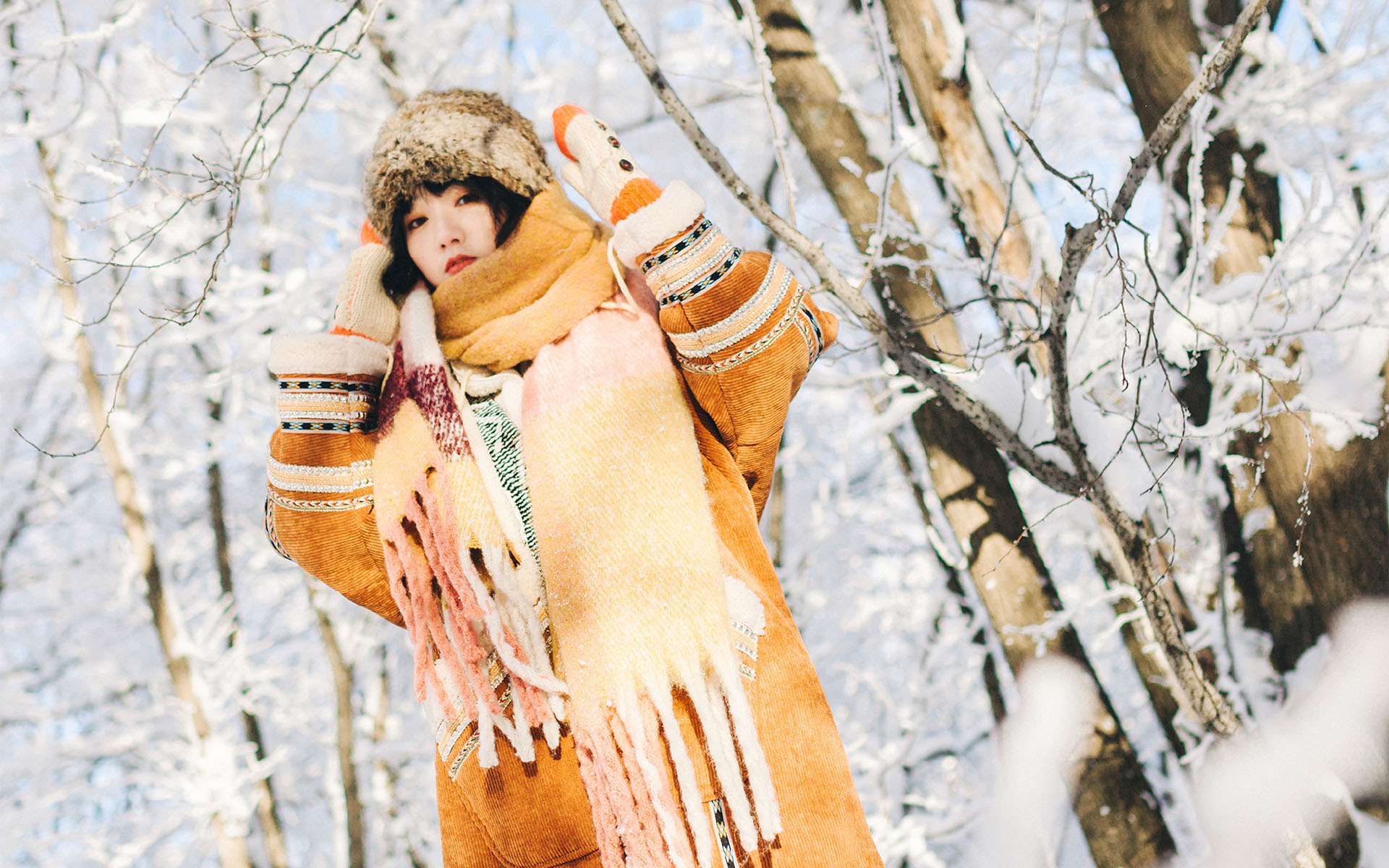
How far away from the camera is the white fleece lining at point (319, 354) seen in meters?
1.48

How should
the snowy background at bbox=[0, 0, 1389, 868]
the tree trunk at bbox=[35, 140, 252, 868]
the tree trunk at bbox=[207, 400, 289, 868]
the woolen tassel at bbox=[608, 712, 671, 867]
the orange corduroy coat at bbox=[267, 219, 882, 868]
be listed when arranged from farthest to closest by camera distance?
the tree trunk at bbox=[207, 400, 289, 868], the tree trunk at bbox=[35, 140, 252, 868], the snowy background at bbox=[0, 0, 1389, 868], the orange corduroy coat at bbox=[267, 219, 882, 868], the woolen tassel at bbox=[608, 712, 671, 867]

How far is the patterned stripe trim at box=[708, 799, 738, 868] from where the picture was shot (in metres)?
1.29

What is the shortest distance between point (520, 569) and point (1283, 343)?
2.15m

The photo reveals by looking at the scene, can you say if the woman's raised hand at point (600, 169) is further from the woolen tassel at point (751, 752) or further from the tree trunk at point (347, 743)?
the tree trunk at point (347, 743)

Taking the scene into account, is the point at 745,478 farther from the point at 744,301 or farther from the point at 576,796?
the point at 576,796

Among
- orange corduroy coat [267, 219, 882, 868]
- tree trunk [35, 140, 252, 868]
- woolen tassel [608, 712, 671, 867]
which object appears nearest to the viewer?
woolen tassel [608, 712, 671, 867]

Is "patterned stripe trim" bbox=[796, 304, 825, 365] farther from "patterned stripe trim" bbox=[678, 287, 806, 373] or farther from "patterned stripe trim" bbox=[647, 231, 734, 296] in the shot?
"patterned stripe trim" bbox=[647, 231, 734, 296]

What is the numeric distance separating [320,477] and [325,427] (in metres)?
0.08

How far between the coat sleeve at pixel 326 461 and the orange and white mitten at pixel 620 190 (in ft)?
1.55

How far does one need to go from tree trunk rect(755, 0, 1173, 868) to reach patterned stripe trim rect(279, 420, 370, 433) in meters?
1.71

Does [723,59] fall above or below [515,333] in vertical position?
above

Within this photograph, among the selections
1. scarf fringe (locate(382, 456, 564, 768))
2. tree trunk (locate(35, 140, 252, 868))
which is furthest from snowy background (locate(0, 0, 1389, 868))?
scarf fringe (locate(382, 456, 564, 768))

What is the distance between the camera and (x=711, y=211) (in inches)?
223

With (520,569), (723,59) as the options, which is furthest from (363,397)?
(723,59)
